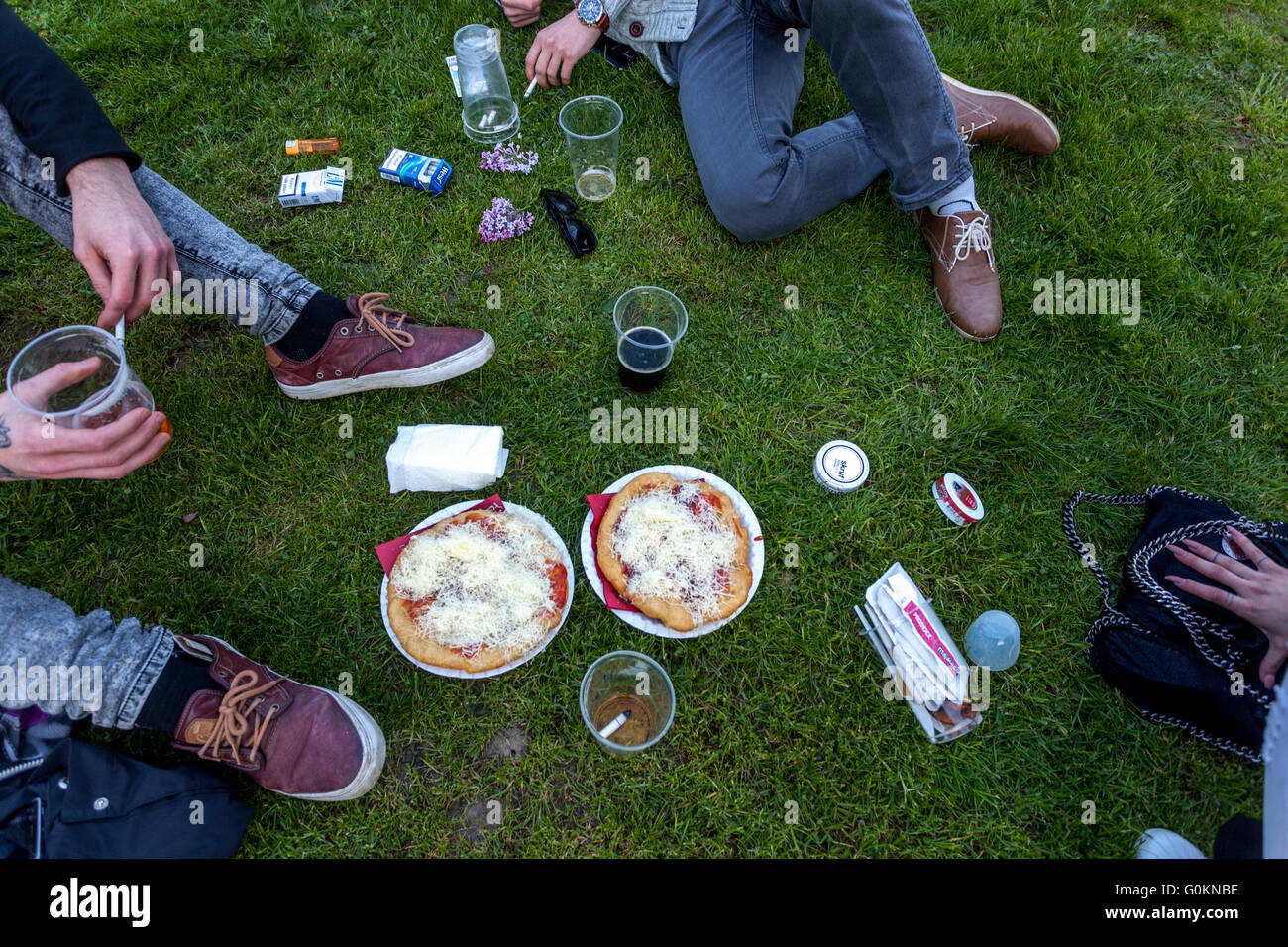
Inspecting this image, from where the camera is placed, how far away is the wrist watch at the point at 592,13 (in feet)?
11.4

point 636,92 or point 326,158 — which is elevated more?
point 636,92

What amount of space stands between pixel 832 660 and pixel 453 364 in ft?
6.54

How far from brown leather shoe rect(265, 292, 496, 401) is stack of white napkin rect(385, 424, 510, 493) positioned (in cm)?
28

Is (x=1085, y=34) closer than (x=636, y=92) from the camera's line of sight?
No

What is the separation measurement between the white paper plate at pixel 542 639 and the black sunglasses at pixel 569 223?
141cm

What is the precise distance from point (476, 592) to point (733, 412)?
1.38 metres

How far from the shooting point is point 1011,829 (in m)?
2.47

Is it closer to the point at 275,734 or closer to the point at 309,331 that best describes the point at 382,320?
the point at 309,331

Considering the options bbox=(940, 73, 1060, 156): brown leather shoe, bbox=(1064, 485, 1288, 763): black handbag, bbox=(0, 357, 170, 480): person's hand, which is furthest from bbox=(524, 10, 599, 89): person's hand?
bbox=(1064, 485, 1288, 763): black handbag

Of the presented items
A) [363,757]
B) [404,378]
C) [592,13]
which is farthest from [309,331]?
[592,13]

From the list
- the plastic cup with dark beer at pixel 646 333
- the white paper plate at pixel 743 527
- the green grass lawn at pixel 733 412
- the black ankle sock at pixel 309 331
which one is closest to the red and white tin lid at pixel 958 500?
the green grass lawn at pixel 733 412

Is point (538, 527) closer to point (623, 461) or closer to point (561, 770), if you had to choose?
point (623, 461)

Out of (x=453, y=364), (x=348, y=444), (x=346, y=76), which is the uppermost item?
(x=346, y=76)

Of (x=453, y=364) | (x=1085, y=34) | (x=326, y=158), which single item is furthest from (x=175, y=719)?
(x=1085, y=34)
